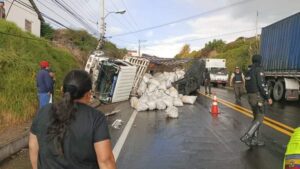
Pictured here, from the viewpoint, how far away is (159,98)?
19469 millimetres

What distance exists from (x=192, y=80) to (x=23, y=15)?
44.1 feet

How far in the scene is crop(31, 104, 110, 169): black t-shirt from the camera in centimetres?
330

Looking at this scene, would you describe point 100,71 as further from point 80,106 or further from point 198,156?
point 80,106

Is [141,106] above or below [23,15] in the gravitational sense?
below

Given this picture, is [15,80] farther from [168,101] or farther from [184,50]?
[184,50]

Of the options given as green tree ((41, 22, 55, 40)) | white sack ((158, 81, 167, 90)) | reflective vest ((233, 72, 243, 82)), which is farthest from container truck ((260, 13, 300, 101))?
green tree ((41, 22, 55, 40))

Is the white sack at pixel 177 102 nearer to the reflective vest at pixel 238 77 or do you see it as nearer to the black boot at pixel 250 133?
the reflective vest at pixel 238 77

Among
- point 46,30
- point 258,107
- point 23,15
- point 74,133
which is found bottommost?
point 258,107

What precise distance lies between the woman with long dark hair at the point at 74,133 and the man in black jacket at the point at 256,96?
6965 mm

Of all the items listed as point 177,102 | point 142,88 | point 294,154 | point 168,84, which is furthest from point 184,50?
point 294,154

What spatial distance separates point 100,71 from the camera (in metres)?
22.9

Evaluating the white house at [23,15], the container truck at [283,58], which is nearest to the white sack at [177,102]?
the container truck at [283,58]

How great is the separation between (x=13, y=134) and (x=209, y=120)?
668 cm

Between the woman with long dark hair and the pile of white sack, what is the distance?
12167 millimetres
